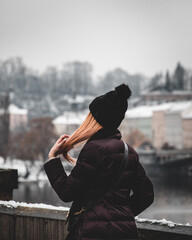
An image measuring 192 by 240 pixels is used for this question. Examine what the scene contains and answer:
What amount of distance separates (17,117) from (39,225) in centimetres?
6326

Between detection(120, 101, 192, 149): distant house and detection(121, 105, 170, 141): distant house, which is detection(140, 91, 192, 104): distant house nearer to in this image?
detection(121, 105, 170, 141): distant house

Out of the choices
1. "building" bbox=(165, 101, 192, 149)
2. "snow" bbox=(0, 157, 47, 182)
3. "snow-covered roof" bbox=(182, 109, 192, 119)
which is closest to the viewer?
"snow" bbox=(0, 157, 47, 182)

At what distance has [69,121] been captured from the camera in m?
65.4

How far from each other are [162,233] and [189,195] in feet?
84.2

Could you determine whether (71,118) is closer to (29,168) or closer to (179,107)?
(179,107)

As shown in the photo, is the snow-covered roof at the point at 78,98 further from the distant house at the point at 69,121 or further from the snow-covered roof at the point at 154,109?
the snow-covered roof at the point at 154,109

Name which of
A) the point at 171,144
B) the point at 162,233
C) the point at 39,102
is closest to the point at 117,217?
the point at 162,233

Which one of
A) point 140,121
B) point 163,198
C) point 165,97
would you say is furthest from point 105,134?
point 165,97

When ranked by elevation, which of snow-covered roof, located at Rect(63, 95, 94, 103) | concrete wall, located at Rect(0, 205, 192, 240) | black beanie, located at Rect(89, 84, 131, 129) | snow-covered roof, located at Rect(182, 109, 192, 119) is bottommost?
snow-covered roof, located at Rect(182, 109, 192, 119)

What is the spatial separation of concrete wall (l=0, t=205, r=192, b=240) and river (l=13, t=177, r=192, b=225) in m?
16.8

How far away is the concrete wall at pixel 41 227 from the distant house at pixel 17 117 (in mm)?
55501

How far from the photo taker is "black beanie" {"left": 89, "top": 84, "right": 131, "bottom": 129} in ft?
5.53

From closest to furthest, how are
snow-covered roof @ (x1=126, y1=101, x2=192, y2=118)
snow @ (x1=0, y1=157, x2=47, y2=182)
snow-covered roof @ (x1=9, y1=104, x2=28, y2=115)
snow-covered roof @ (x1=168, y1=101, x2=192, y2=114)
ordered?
snow @ (x1=0, y1=157, x2=47, y2=182) → snow-covered roof @ (x1=168, y1=101, x2=192, y2=114) → snow-covered roof @ (x1=126, y1=101, x2=192, y2=118) → snow-covered roof @ (x1=9, y1=104, x2=28, y2=115)

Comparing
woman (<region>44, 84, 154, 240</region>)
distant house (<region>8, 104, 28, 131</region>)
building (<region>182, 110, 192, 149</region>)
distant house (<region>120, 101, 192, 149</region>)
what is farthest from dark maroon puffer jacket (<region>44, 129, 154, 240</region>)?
distant house (<region>8, 104, 28, 131</region>)
